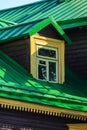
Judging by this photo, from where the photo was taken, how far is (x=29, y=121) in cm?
2436

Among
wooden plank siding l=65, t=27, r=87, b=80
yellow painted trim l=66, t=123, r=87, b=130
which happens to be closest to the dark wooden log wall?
yellow painted trim l=66, t=123, r=87, b=130

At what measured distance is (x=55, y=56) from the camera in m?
27.4

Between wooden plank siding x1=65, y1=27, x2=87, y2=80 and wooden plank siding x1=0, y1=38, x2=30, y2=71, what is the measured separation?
11.4 feet

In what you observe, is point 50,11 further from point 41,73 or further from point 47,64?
point 41,73

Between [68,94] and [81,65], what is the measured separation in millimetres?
3628

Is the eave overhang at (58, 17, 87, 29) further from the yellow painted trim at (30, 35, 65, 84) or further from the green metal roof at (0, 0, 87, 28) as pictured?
the yellow painted trim at (30, 35, 65, 84)

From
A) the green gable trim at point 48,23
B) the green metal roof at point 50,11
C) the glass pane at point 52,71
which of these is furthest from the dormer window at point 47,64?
the green metal roof at point 50,11

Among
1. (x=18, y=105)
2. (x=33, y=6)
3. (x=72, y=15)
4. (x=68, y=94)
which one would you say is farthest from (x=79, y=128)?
(x=33, y=6)

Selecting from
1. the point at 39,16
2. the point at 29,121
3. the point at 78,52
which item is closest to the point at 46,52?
the point at 78,52

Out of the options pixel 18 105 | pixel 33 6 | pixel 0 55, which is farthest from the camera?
pixel 33 6

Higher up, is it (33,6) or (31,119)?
(33,6)

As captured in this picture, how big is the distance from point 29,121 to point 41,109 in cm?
62

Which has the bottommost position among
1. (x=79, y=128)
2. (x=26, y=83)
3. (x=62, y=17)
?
(x=79, y=128)

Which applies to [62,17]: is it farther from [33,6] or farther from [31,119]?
[31,119]
